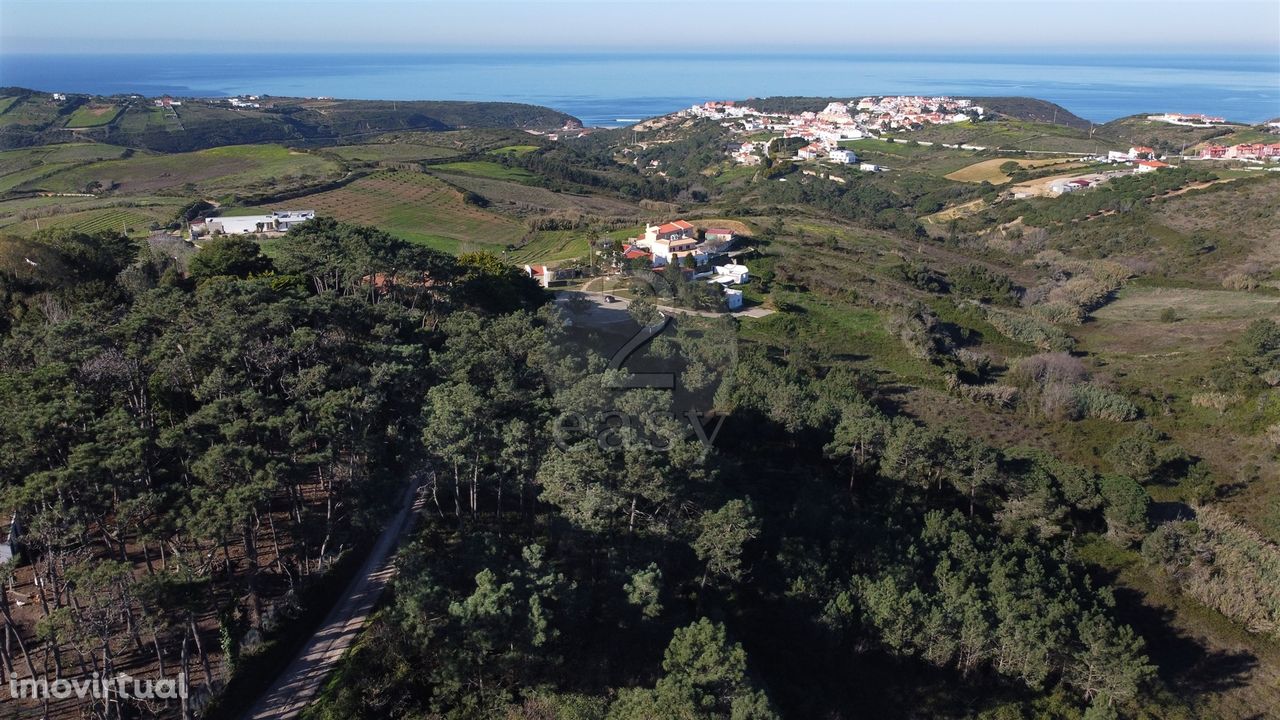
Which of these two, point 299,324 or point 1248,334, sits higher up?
point 299,324

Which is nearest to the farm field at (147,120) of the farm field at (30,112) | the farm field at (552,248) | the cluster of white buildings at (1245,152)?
the farm field at (30,112)

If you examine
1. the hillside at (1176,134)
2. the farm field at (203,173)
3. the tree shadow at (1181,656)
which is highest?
the hillside at (1176,134)

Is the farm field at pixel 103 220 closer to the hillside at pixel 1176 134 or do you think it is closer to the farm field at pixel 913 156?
the farm field at pixel 913 156

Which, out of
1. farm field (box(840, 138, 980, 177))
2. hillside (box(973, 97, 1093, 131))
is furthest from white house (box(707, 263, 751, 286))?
hillside (box(973, 97, 1093, 131))

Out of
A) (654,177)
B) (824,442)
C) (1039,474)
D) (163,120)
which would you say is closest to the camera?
(1039,474)

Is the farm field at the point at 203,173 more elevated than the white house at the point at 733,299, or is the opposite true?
the farm field at the point at 203,173

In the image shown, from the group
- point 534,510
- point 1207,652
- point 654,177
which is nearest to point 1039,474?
point 1207,652

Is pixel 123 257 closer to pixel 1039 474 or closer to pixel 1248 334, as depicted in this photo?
pixel 1039 474
